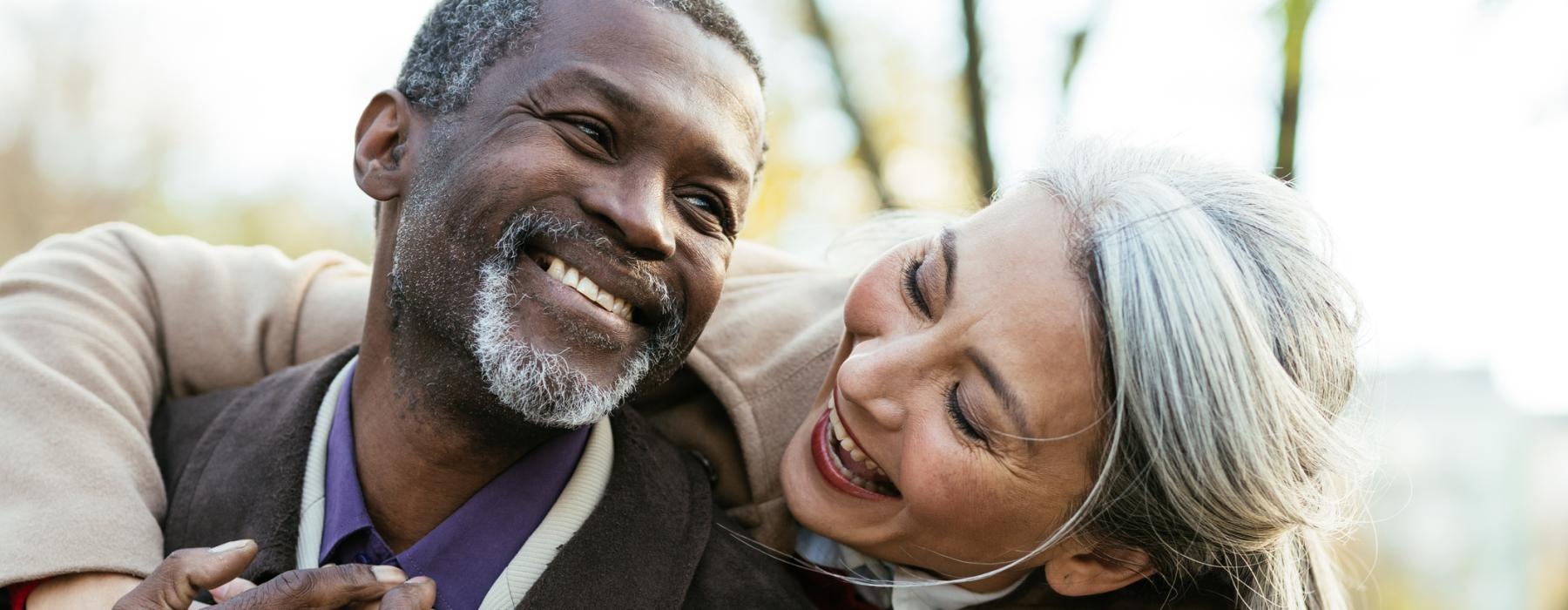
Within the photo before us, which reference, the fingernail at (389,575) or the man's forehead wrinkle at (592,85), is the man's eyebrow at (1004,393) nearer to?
the man's forehead wrinkle at (592,85)

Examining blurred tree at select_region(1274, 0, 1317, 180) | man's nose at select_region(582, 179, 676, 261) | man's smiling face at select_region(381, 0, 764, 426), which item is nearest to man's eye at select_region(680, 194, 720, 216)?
man's smiling face at select_region(381, 0, 764, 426)

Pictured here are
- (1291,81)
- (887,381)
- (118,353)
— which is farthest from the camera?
(1291,81)

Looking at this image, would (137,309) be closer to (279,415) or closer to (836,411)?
(279,415)

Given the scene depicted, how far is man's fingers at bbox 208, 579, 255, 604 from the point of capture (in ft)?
6.40

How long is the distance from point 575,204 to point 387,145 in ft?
1.87

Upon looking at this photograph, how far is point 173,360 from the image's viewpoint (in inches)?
110

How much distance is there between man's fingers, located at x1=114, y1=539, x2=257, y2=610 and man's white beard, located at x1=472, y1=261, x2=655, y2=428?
0.54m

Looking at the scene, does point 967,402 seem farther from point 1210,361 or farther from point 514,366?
point 514,366

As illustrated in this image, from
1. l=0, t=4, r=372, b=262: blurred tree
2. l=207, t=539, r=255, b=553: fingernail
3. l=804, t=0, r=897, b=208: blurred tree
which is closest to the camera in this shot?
l=207, t=539, r=255, b=553: fingernail

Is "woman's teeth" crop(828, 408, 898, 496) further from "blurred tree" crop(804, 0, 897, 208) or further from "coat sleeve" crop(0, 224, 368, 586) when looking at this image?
"blurred tree" crop(804, 0, 897, 208)

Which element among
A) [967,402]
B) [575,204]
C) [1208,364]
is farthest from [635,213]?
[1208,364]

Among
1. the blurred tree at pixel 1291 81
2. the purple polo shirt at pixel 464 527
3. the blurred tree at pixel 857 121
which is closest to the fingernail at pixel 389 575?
the purple polo shirt at pixel 464 527

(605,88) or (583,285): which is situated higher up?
(605,88)

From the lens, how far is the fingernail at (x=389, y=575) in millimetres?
1867
